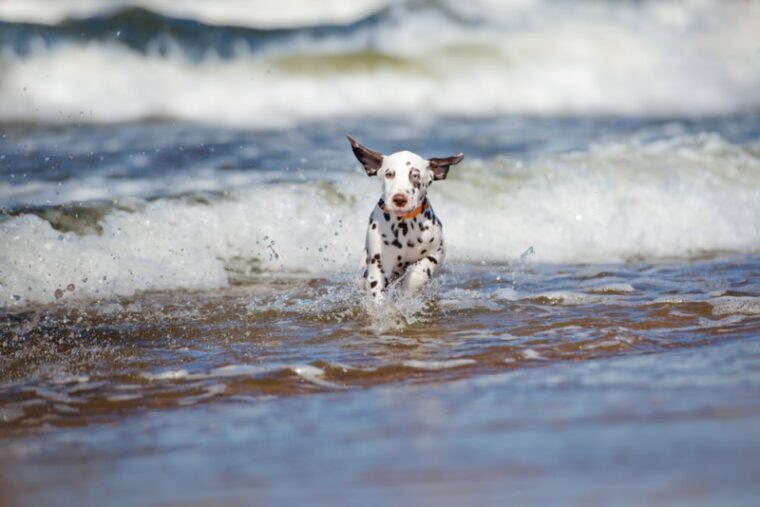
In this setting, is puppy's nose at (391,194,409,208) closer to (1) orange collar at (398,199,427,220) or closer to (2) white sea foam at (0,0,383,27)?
(1) orange collar at (398,199,427,220)

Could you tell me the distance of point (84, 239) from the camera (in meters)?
10.8

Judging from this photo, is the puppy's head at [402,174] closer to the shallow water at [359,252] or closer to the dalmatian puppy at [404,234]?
the dalmatian puppy at [404,234]

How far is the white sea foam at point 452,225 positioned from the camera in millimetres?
10398

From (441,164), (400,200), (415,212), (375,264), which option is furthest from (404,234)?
(400,200)

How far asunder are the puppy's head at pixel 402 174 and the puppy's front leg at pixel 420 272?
467mm

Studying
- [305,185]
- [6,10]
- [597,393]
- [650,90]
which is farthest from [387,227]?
[650,90]

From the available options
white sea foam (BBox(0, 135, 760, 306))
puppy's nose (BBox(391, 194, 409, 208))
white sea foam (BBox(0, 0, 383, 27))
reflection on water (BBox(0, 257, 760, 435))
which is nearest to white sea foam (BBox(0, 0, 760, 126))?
white sea foam (BBox(0, 0, 383, 27))

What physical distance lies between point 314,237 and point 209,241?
3.25ft

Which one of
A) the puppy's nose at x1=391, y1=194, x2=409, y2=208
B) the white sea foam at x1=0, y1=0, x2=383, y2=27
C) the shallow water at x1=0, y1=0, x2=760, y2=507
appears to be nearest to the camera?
the shallow water at x1=0, y1=0, x2=760, y2=507

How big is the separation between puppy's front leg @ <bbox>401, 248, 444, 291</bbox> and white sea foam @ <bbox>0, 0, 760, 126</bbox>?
37.8 ft

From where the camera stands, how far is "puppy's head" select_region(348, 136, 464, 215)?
7.70 metres

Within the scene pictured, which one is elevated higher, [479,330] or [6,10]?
[6,10]

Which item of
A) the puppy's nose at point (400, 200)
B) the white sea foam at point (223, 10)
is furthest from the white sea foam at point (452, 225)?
the white sea foam at point (223, 10)

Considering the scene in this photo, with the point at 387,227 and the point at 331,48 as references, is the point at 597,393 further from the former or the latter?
the point at 331,48
